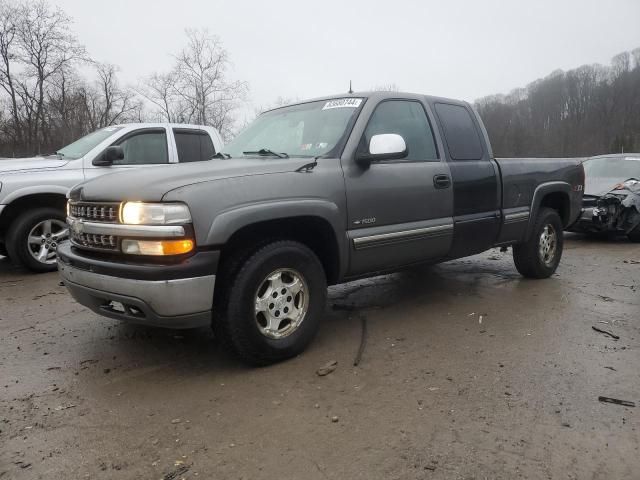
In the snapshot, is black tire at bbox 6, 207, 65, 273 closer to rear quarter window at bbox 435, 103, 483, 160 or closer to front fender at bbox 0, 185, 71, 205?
front fender at bbox 0, 185, 71, 205

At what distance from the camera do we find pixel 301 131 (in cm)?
396

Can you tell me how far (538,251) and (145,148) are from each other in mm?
5147

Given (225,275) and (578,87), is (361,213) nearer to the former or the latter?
(225,275)

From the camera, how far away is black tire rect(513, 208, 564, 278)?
209 inches

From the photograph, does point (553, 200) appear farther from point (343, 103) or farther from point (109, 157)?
point (109, 157)

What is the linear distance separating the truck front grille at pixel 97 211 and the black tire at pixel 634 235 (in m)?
8.30

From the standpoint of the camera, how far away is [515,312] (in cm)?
434

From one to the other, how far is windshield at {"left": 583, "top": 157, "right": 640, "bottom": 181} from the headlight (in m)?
8.70

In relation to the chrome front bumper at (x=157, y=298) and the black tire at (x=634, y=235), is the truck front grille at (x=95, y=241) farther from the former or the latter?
the black tire at (x=634, y=235)

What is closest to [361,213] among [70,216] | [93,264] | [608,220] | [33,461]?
[93,264]

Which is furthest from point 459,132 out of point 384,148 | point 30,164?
point 30,164

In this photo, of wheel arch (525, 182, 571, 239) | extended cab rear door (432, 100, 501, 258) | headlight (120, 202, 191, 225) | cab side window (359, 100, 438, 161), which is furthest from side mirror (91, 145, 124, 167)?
wheel arch (525, 182, 571, 239)

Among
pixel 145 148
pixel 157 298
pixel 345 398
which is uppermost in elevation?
pixel 145 148

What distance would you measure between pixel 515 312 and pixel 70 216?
12.1ft
